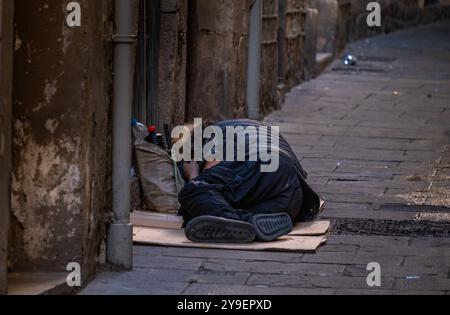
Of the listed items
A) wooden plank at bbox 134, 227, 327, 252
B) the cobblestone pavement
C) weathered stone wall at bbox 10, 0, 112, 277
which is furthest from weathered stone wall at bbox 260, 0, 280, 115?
weathered stone wall at bbox 10, 0, 112, 277

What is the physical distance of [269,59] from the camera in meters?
12.8

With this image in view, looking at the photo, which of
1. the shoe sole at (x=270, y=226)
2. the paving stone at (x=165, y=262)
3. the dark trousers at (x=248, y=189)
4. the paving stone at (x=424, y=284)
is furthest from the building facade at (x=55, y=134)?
the paving stone at (x=424, y=284)

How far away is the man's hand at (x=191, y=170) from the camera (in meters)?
7.55

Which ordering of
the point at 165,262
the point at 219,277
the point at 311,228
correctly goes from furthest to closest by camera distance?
the point at 311,228 < the point at 165,262 < the point at 219,277

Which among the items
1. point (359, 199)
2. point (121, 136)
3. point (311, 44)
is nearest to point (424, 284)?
point (121, 136)

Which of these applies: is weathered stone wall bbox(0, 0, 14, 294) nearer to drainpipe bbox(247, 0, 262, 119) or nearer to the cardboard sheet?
the cardboard sheet

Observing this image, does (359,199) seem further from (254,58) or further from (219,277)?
(254,58)

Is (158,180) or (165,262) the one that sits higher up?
(158,180)

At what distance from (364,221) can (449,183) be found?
1.71 meters

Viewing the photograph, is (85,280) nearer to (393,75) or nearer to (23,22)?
(23,22)

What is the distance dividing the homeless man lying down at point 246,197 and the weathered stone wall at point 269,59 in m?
4.85

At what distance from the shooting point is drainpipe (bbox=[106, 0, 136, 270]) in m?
6.03

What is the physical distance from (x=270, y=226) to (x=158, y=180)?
41.8 inches

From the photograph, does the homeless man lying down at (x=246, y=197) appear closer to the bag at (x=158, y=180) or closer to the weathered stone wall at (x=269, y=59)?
the bag at (x=158, y=180)
